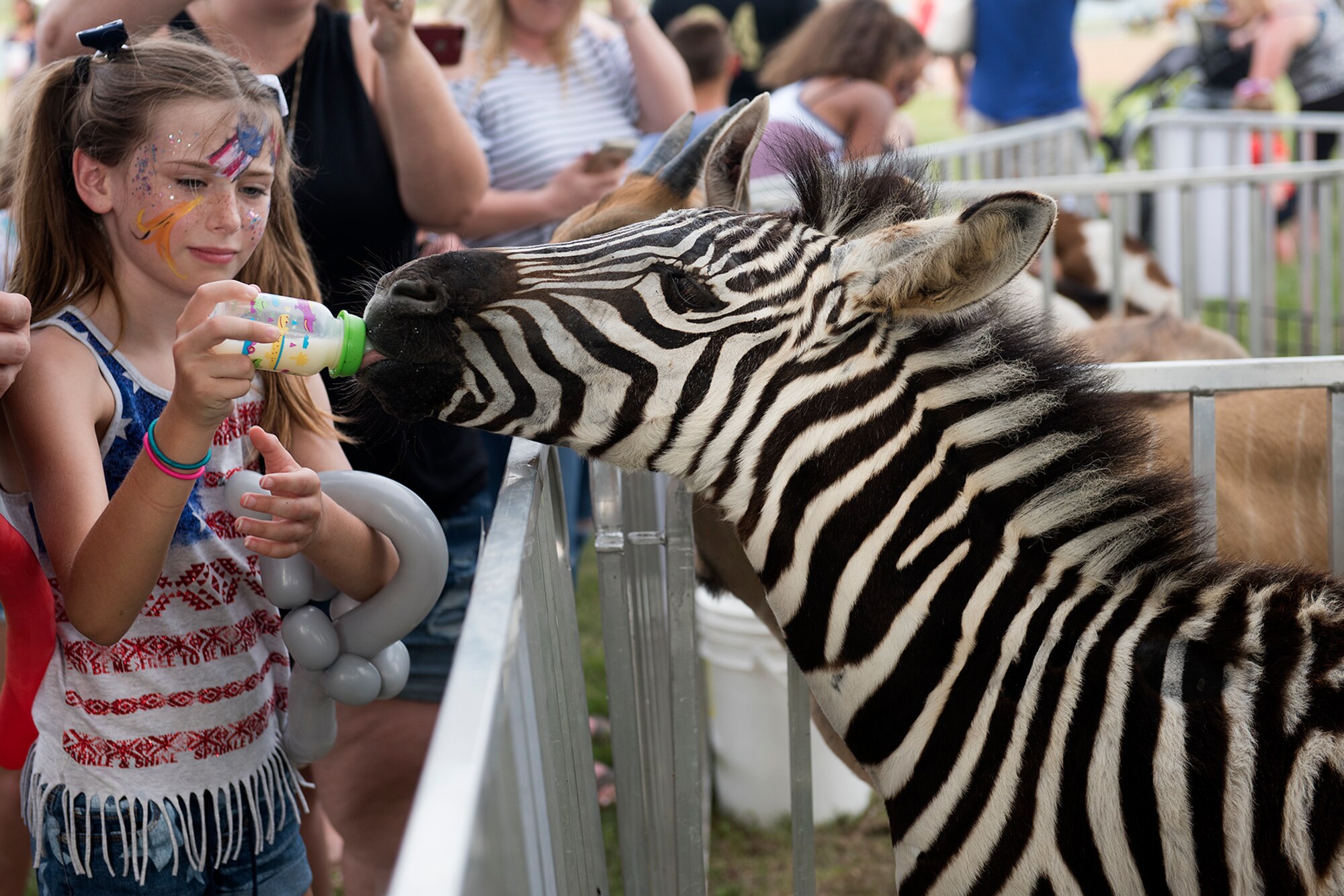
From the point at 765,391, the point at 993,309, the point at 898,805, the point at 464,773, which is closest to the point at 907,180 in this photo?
the point at 993,309

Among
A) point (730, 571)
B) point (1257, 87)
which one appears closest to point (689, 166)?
point (730, 571)

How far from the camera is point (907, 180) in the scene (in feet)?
6.86

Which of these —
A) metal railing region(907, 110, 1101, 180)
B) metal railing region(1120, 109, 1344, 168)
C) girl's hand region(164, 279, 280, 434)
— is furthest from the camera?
metal railing region(907, 110, 1101, 180)

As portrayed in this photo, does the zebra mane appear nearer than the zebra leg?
Yes

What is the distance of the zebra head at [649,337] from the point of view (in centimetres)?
184

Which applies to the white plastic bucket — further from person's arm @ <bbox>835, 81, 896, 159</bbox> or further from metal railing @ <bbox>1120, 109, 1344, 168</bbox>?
metal railing @ <bbox>1120, 109, 1344, 168</bbox>

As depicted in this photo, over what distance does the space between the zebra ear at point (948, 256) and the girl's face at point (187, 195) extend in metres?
1.09

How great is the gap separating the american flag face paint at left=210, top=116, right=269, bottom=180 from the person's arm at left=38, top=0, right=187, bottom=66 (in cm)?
61

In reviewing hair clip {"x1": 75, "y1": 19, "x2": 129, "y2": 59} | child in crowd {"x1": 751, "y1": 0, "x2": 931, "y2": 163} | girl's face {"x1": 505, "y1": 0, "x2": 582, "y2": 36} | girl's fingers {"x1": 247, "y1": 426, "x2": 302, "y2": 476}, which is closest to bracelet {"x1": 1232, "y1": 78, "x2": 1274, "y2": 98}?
child in crowd {"x1": 751, "y1": 0, "x2": 931, "y2": 163}

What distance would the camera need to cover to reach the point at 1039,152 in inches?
317

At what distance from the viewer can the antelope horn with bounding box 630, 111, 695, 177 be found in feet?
9.82

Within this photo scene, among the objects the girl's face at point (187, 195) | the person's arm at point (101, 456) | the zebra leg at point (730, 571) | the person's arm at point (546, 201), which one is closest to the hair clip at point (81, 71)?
the girl's face at point (187, 195)

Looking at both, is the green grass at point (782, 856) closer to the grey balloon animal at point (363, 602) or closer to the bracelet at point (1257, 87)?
the grey balloon animal at point (363, 602)

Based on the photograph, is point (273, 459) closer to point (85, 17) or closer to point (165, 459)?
point (165, 459)
